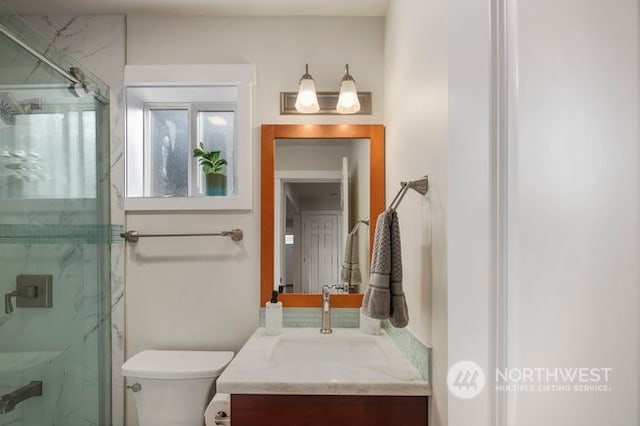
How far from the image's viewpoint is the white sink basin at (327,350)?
1657mm

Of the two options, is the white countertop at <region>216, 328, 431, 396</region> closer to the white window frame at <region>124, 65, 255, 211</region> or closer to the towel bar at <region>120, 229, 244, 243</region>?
the towel bar at <region>120, 229, 244, 243</region>

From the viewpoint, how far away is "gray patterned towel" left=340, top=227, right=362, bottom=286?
193 cm

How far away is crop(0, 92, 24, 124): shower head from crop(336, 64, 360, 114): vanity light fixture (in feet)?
4.41

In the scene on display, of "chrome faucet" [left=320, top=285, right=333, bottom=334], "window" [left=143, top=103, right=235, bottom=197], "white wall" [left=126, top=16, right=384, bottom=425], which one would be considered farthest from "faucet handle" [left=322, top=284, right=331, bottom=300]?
"window" [left=143, top=103, right=235, bottom=197]

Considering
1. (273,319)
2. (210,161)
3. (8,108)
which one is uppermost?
(8,108)

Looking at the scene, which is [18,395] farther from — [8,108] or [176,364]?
[8,108]

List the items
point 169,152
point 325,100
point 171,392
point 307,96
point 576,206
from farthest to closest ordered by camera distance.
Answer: point 169,152
point 325,100
point 307,96
point 171,392
point 576,206

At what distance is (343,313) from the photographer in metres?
1.96

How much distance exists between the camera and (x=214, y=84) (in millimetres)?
2031

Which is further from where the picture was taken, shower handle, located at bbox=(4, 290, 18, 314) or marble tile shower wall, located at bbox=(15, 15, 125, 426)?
marble tile shower wall, located at bbox=(15, 15, 125, 426)

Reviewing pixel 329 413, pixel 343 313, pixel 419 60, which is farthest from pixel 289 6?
pixel 329 413

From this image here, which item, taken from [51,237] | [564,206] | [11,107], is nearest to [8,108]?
[11,107]

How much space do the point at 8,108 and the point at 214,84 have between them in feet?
2.91

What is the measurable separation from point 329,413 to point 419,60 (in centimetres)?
117
